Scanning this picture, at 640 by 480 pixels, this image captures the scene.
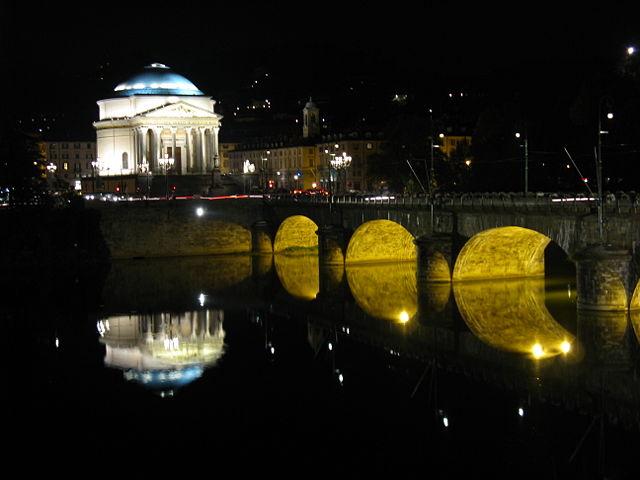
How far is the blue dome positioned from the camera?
109 meters

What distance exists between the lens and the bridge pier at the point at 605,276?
39.9 metres

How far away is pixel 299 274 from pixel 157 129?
146ft

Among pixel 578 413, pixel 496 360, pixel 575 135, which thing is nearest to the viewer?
pixel 578 413

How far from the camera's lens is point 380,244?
67.9 m

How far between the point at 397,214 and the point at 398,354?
850 inches

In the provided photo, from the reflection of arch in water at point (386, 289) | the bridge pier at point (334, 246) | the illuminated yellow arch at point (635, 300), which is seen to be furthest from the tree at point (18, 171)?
the illuminated yellow arch at point (635, 300)

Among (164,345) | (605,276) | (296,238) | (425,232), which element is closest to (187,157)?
(296,238)

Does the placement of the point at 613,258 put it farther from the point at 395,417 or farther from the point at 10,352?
the point at 10,352

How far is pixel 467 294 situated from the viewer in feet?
165

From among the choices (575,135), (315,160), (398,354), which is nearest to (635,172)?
(575,135)

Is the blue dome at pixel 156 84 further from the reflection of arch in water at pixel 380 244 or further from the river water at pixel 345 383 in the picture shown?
the river water at pixel 345 383

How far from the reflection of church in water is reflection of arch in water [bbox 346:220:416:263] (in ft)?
56.3

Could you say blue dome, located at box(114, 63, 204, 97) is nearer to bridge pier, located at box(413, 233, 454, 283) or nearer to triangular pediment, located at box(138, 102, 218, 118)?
triangular pediment, located at box(138, 102, 218, 118)

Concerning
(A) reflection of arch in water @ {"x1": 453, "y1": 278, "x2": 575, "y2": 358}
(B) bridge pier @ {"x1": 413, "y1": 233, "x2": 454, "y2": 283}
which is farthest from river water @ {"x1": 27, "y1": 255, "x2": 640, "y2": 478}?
(B) bridge pier @ {"x1": 413, "y1": 233, "x2": 454, "y2": 283}
